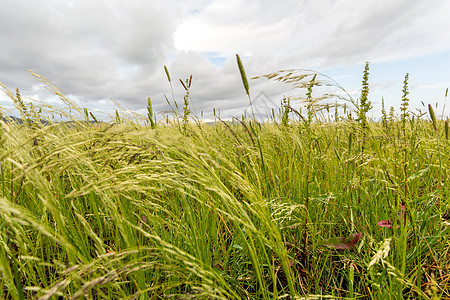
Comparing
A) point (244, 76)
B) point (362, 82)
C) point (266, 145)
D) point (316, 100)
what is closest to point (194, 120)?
point (266, 145)

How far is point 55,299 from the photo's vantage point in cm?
90

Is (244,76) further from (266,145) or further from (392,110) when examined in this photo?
(392,110)

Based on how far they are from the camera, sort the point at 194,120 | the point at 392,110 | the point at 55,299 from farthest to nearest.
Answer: the point at 392,110 < the point at 194,120 < the point at 55,299

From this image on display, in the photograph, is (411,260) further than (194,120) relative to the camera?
No

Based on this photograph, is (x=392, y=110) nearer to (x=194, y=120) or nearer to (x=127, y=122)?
(x=194, y=120)

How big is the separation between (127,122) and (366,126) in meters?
2.25

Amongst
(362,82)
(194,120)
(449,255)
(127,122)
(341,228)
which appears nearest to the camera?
(449,255)

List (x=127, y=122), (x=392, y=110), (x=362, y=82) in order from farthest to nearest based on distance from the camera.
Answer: (x=392, y=110) < (x=127, y=122) < (x=362, y=82)

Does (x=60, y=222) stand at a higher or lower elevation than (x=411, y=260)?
higher

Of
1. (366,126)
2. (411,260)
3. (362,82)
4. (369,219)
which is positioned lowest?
(411,260)

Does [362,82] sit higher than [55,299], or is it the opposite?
[362,82]

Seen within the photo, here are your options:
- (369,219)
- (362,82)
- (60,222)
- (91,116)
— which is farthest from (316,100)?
(91,116)

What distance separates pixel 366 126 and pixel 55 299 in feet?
5.98

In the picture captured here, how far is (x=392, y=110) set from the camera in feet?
10.1
